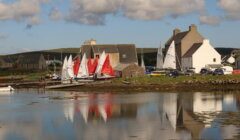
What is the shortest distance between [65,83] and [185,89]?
2249 cm

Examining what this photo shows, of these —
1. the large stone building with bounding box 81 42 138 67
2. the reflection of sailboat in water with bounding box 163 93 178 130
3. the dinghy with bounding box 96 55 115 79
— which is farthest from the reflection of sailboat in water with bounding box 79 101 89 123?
the large stone building with bounding box 81 42 138 67

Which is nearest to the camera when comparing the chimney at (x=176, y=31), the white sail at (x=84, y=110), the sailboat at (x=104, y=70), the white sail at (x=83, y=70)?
the white sail at (x=84, y=110)

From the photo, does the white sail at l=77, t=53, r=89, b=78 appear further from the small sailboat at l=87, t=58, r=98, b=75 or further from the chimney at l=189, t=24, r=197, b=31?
the chimney at l=189, t=24, r=197, b=31

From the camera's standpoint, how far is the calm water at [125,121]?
25328mm

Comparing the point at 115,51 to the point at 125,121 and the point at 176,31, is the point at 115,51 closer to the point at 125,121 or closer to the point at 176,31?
the point at 176,31

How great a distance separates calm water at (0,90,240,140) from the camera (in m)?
25.3

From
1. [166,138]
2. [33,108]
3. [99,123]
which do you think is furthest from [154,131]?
[33,108]

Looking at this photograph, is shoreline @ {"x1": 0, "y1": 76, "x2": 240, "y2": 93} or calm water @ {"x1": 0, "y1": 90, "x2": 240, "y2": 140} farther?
shoreline @ {"x1": 0, "y1": 76, "x2": 240, "y2": 93}

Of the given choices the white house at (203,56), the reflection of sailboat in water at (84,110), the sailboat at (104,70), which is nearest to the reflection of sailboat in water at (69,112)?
the reflection of sailboat in water at (84,110)

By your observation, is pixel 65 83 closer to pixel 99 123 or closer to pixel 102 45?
pixel 102 45

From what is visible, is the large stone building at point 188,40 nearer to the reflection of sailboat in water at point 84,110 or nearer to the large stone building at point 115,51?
the large stone building at point 115,51

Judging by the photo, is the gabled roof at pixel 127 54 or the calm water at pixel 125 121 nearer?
the calm water at pixel 125 121

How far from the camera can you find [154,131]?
26266mm

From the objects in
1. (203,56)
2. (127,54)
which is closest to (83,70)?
(127,54)
